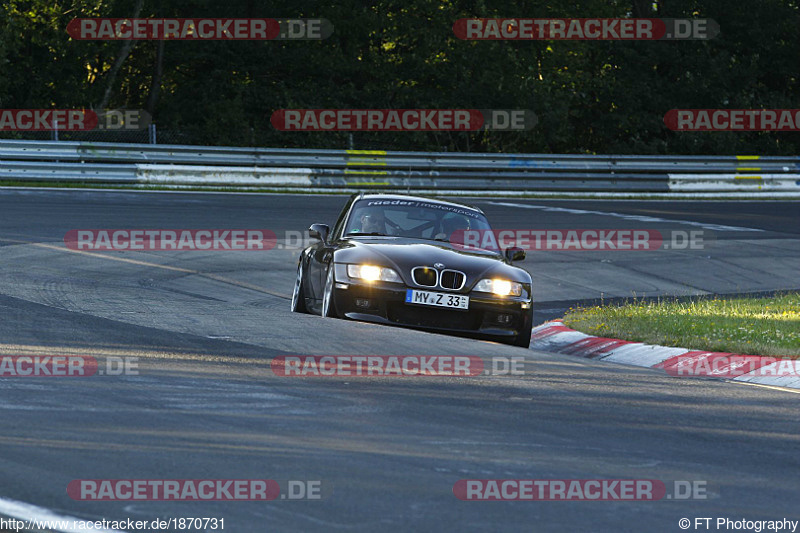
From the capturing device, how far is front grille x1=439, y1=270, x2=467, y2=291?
10.5 meters

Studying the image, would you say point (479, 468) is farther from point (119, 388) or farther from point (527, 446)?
point (119, 388)

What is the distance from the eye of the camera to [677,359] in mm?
9969

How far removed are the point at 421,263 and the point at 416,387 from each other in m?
2.99

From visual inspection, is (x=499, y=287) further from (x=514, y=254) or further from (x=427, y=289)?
(x=514, y=254)

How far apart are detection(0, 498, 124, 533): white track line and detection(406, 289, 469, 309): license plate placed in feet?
18.9

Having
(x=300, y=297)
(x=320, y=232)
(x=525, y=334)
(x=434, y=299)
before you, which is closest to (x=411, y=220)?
(x=320, y=232)

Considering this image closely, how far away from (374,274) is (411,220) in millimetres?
1706

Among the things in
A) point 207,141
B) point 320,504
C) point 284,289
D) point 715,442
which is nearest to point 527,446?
point 715,442

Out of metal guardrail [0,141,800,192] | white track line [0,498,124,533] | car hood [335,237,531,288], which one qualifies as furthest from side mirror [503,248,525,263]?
metal guardrail [0,141,800,192]

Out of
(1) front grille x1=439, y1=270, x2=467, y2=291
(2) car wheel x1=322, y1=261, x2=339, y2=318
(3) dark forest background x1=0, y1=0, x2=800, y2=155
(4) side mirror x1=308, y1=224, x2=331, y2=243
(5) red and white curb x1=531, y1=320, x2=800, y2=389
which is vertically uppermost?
(3) dark forest background x1=0, y1=0, x2=800, y2=155

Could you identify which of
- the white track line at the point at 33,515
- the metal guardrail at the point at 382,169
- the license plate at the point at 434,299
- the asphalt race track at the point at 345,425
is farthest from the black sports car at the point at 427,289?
the metal guardrail at the point at 382,169

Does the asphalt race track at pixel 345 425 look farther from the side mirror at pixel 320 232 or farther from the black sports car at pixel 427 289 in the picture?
the side mirror at pixel 320 232

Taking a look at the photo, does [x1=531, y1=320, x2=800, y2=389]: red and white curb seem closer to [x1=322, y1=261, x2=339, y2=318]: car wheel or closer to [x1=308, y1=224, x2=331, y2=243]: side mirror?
[x1=322, y1=261, x2=339, y2=318]: car wheel

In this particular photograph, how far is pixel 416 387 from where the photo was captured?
7742 mm
